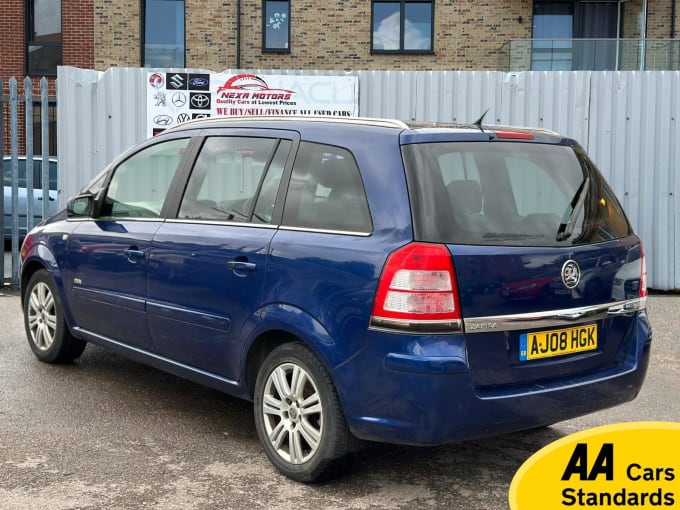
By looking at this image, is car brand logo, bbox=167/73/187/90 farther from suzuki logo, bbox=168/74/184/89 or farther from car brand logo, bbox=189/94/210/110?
car brand logo, bbox=189/94/210/110

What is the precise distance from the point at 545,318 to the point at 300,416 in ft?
3.99

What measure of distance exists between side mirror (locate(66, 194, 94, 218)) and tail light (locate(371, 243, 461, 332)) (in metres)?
2.83

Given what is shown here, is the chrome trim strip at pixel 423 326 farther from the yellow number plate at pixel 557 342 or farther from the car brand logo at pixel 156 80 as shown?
the car brand logo at pixel 156 80

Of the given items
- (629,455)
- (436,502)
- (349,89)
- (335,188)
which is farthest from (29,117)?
(629,455)

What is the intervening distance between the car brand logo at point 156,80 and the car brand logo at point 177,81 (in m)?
0.09

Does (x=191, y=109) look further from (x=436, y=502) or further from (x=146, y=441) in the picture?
(x=436, y=502)

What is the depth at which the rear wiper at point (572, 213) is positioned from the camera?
411 centimetres

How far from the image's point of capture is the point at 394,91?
10172mm

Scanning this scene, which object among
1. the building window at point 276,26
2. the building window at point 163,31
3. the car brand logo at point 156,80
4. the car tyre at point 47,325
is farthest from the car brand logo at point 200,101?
the building window at point 163,31

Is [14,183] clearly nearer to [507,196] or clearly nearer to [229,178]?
[229,178]

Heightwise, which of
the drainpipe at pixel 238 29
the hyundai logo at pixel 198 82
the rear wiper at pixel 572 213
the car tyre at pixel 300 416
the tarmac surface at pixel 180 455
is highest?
the drainpipe at pixel 238 29

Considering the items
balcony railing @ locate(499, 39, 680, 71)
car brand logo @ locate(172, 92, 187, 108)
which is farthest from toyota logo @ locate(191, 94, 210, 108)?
balcony railing @ locate(499, 39, 680, 71)

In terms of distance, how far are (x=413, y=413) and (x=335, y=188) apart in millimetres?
1132

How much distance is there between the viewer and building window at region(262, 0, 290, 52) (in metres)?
22.8
